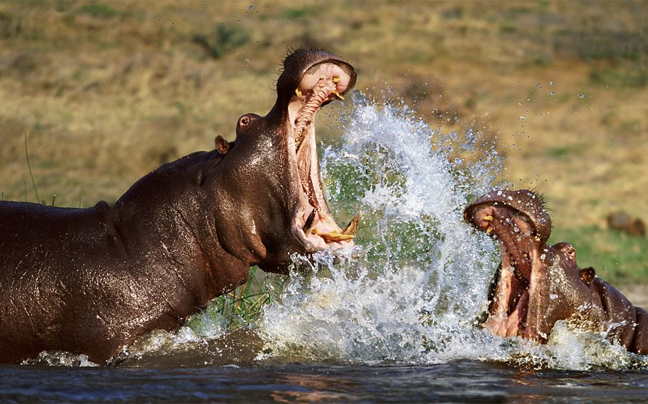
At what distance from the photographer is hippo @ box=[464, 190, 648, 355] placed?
5465 millimetres

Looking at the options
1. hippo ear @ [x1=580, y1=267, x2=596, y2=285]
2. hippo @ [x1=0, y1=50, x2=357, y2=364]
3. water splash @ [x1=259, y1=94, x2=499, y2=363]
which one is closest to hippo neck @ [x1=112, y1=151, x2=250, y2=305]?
hippo @ [x1=0, y1=50, x2=357, y2=364]

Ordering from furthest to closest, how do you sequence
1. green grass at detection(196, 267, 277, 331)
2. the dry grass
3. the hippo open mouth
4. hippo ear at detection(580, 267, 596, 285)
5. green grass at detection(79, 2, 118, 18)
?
1. green grass at detection(79, 2, 118, 18)
2. the dry grass
3. green grass at detection(196, 267, 277, 331)
4. hippo ear at detection(580, 267, 596, 285)
5. the hippo open mouth

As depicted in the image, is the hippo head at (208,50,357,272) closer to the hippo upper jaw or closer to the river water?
the hippo upper jaw

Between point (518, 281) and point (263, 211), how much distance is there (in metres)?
1.33

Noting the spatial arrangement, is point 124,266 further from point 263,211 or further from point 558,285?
point 558,285

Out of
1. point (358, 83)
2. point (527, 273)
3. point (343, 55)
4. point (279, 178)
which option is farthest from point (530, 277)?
point (343, 55)

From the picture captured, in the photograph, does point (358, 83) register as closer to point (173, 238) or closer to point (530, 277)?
point (530, 277)

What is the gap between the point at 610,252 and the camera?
14.1m

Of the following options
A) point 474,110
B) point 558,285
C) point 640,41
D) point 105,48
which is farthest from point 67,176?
point 640,41

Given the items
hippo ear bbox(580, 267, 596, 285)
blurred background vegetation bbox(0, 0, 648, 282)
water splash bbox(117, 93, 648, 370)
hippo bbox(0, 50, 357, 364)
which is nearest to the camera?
hippo bbox(0, 50, 357, 364)

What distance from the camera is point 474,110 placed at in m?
19.7

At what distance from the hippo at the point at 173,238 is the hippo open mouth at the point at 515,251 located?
633 mm

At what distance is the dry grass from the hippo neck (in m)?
8.02

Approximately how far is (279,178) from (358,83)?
1386 cm
